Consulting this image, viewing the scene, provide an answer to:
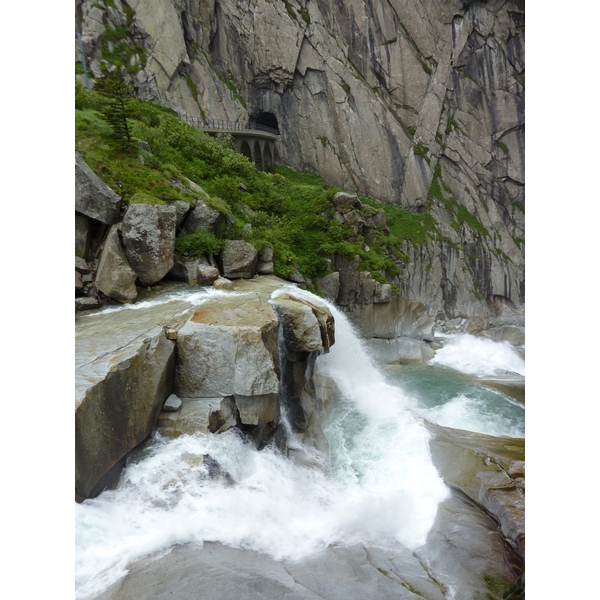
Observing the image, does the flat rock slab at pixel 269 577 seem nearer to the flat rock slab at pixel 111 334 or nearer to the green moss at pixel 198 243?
the flat rock slab at pixel 111 334

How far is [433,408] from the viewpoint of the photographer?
58.2ft

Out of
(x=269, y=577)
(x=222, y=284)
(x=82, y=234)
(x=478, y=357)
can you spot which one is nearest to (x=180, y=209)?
(x=222, y=284)

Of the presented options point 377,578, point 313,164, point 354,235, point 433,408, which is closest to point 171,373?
point 377,578

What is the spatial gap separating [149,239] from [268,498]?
1026cm

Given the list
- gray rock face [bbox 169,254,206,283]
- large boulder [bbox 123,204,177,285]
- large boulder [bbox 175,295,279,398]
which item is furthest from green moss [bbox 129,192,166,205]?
large boulder [bbox 175,295,279,398]

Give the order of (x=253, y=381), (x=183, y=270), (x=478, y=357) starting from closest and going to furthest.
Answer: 1. (x=253, y=381)
2. (x=183, y=270)
3. (x=478, y=357)

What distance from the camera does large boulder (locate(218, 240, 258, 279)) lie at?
16.7 meters

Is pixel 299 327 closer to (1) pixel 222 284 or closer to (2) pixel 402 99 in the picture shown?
(1) pixel 222 284

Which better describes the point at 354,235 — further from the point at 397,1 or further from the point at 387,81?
the point at 397,1

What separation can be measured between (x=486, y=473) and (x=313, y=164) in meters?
40.6

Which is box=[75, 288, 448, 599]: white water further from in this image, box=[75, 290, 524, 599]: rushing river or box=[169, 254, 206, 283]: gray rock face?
box=[169, 254, 206, 283]: gray rock face

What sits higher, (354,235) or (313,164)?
(313,164)

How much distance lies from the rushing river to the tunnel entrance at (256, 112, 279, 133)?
3897cm

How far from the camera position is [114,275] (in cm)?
1298
